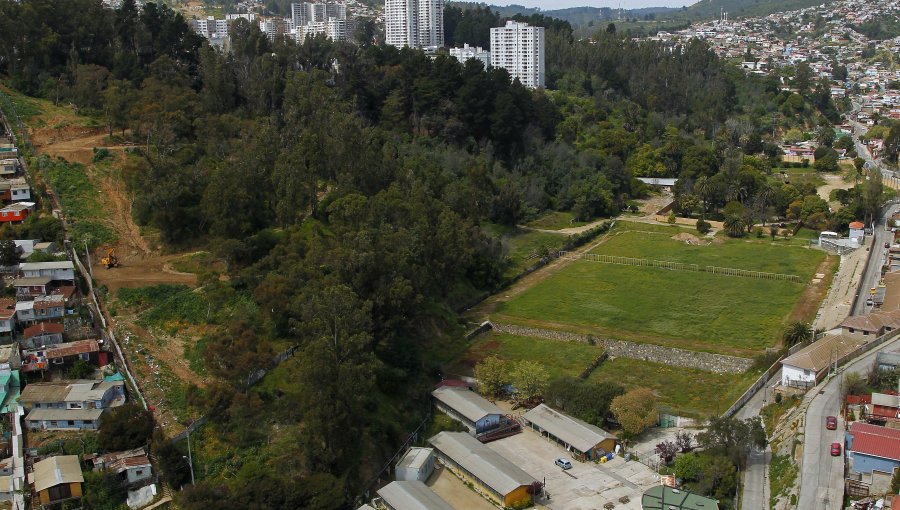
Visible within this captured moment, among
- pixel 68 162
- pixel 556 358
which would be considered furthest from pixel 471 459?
pixel 68 162

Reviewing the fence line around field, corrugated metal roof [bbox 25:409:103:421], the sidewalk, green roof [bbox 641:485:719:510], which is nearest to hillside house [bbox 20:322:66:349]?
corrugated metal roof [bbox 25:409:103:421]

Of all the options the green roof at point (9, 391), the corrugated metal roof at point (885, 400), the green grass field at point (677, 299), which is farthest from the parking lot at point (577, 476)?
the green roof at point (9, 391)

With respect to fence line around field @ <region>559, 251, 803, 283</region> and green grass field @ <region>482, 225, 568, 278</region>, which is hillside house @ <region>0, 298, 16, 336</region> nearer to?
green grass field @ <region>482, 225, 568, 278</region>

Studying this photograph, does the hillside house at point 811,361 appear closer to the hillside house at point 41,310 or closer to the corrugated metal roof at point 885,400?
the corrugated metal roof at point 885,400

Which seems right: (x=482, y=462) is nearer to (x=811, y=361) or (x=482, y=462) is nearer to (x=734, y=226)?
(x=811, y=361)

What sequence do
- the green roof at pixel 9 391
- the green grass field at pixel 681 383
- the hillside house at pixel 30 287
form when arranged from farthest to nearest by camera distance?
1. the hillside house at pixel 30 287
2. the green grass field at pixel 681 383
3. the green roof at pixel 9 391

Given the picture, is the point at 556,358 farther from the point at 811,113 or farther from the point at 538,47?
the point at 811,113

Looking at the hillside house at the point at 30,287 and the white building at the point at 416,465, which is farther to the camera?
the hillside house at the point at 30,287

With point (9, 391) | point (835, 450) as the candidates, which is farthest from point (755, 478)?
point (9, 391)
